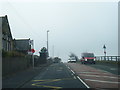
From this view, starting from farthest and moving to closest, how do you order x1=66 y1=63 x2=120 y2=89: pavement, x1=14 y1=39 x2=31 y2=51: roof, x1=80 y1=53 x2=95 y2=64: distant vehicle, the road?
x1=14 y1=39 x2=31 y2=51: roof < x1=80 y1=53 x2=95 y2=64: distant vehicle < the road < x1=66 y1=63 x2=120 y2=89: pavement

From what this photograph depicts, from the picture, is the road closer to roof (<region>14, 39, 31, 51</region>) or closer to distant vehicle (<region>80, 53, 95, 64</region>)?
distant vehicle (<region>80, 53, 95, 64</region>)

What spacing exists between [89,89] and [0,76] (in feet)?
28.1

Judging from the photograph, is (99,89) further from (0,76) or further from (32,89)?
(0,76)

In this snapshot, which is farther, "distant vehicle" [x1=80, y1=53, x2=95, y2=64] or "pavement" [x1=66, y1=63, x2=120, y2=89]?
"distant vehicle" [x1=80, y1=53, x2=95, y2=64]

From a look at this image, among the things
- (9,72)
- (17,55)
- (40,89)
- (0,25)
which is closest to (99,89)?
(40,89)

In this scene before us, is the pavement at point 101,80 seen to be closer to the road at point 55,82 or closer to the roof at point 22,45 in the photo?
the road at point 55,82

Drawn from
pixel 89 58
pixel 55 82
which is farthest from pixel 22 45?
pixel 55 82

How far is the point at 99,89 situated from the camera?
1151 centimetres

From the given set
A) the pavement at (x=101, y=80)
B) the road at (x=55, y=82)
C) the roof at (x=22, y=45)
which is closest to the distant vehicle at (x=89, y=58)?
the roof at (x=22, y=45)

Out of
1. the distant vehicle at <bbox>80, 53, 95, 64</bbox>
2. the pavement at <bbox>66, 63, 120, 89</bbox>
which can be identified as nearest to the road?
the pavement at <bbox>66, 63, 120, 89</bbox>

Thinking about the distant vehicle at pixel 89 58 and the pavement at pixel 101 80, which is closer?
the pavement at pixel 101 80

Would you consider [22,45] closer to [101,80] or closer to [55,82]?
[55,82]

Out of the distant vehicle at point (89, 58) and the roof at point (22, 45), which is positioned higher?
the roof at point (22, 45)

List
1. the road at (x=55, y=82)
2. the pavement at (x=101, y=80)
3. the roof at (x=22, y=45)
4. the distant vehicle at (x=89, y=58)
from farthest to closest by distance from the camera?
1. the roof at (x=22, y=45)
2. the distant vehicle at (x=89, y=58)
3. the road at (x=55, y=82)
4. the pavement at (x=101, y=80)
